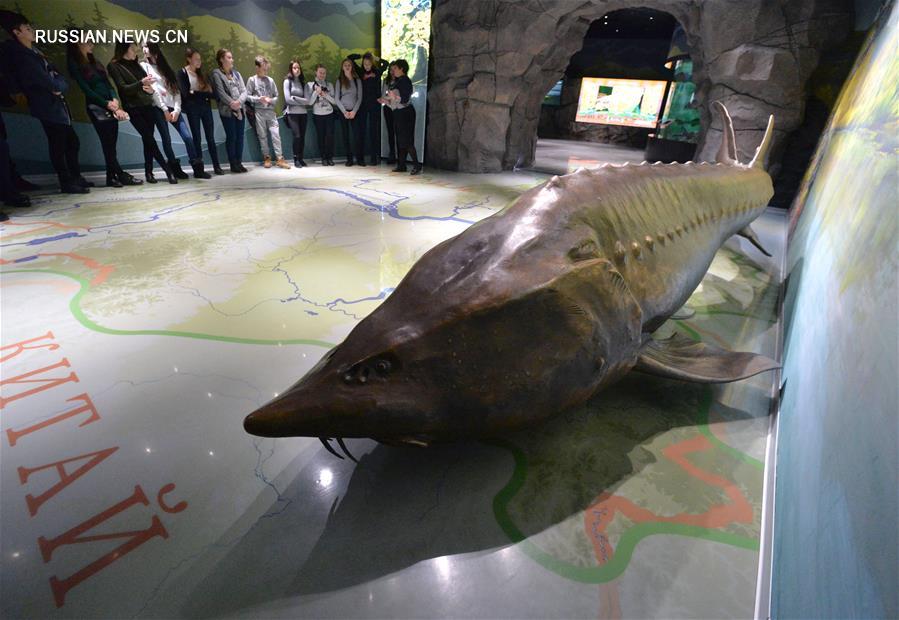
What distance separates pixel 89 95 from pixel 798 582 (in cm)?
772

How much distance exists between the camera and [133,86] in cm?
593

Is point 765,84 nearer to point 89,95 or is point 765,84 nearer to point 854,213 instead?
point 854,213

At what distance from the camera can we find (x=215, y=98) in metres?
7.52

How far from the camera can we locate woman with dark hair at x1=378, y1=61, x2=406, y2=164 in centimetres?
844

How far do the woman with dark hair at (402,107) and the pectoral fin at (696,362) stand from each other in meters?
7.11

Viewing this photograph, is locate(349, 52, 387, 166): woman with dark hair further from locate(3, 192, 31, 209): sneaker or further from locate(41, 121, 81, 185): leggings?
locate(3, 192, 31, 209): sneaker

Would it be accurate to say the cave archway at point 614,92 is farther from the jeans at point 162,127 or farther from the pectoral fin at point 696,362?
the pectoral fin at point 696,362

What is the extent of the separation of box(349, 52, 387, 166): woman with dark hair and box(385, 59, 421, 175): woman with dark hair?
482 mm

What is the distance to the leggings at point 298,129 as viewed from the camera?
860 cm

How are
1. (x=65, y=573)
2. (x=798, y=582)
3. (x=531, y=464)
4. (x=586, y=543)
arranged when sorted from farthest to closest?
(x=531, y=464), (x=586, y=543), (x=65, y=573), (x=798, y=582)

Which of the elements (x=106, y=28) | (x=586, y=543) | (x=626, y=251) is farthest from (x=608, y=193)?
(x=106, y=28)

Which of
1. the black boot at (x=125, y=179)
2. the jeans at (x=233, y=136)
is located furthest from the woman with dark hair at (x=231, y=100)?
the black boot at (x=125, y=179)

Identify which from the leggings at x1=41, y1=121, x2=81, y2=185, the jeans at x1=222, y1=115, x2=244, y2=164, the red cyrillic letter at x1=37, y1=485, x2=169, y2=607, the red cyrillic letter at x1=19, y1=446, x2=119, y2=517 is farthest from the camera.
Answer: the jeans at x1=222, y1=115, x2=244, y2=164

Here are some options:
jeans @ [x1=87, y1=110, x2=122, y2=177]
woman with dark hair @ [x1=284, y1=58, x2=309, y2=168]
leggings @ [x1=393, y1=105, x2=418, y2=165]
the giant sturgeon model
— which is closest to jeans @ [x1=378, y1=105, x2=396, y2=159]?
leggings @ [x1=393, y1=105, x2=418, y2=165]
